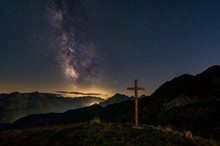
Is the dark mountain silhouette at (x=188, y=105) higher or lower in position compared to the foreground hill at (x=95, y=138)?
higher

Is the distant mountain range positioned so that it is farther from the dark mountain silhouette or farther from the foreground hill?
the foreground hill

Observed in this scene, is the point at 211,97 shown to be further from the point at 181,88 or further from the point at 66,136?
the point at 66,136

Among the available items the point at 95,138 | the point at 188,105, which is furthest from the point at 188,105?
the point at 95,138

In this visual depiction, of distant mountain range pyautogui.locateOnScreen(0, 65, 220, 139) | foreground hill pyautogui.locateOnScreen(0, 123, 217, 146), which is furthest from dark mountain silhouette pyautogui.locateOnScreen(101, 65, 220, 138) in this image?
foreground hill pyautogui.locateOnScreen(0, 123, 217, 146)

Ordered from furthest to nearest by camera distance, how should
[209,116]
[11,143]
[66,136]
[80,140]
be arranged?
[209,116], [11,143], [66,136], [80,140]

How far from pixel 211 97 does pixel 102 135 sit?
120027mm

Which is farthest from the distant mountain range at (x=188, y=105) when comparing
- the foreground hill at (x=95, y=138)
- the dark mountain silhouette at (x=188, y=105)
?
the foreground hill at (x=95, y=138)

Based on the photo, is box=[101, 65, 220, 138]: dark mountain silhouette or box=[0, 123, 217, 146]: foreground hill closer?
box=[0, 123, 217, 146]: foreground hill

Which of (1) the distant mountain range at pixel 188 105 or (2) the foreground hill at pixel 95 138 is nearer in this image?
(2) the foreground hill at pixel 95 138

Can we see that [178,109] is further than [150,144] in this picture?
Yes

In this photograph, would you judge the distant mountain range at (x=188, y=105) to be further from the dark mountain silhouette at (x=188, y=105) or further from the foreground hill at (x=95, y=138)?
the foreground hill at (x=95, y=138)

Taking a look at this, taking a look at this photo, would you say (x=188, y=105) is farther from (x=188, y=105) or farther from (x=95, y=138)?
(x=95, y=138)

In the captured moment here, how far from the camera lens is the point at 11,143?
56.7ft

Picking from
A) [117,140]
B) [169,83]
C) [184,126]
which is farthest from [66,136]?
[169,83]
